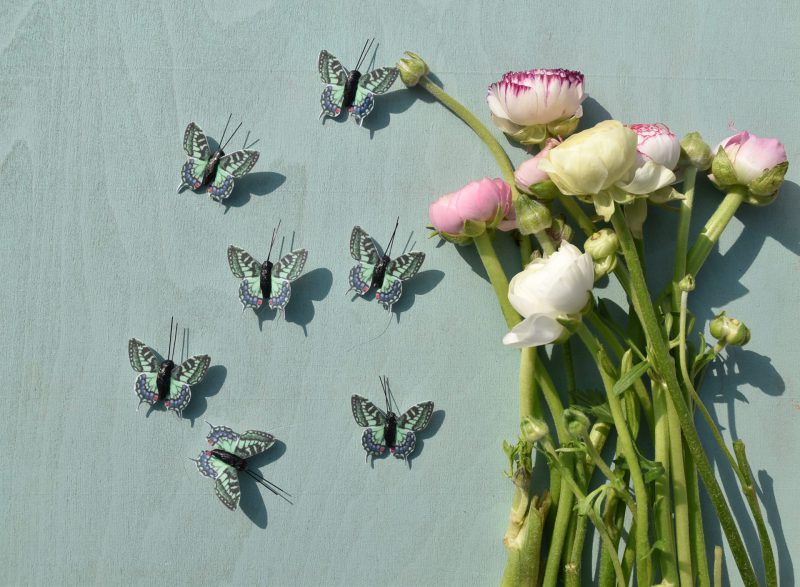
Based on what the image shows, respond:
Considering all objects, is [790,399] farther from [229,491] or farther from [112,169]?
[112,169]

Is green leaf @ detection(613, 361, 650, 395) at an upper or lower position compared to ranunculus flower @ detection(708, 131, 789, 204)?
lower

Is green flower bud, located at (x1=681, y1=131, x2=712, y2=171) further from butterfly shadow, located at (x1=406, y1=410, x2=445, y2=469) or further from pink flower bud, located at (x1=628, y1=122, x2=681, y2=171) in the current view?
butterfly shadow, located at (x1=406, y1=410, x2=445, y2=469)

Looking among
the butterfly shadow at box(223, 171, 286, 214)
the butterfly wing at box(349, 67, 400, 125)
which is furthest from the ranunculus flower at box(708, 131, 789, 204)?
the butterfly shadow at box(223, 171, 286, 214)

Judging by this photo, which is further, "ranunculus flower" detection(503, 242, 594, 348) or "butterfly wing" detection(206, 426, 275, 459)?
"butterfly wing" detection(206, 426, 275, 459)

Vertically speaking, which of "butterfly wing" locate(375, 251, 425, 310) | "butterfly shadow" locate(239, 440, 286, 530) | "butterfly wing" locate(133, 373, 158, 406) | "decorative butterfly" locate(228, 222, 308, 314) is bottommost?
"butterfly shadow" locate(239, 440, 286, 530)

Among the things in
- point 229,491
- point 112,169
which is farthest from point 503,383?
point 112,169

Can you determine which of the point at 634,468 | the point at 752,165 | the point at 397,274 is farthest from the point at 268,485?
the point at 752,165
